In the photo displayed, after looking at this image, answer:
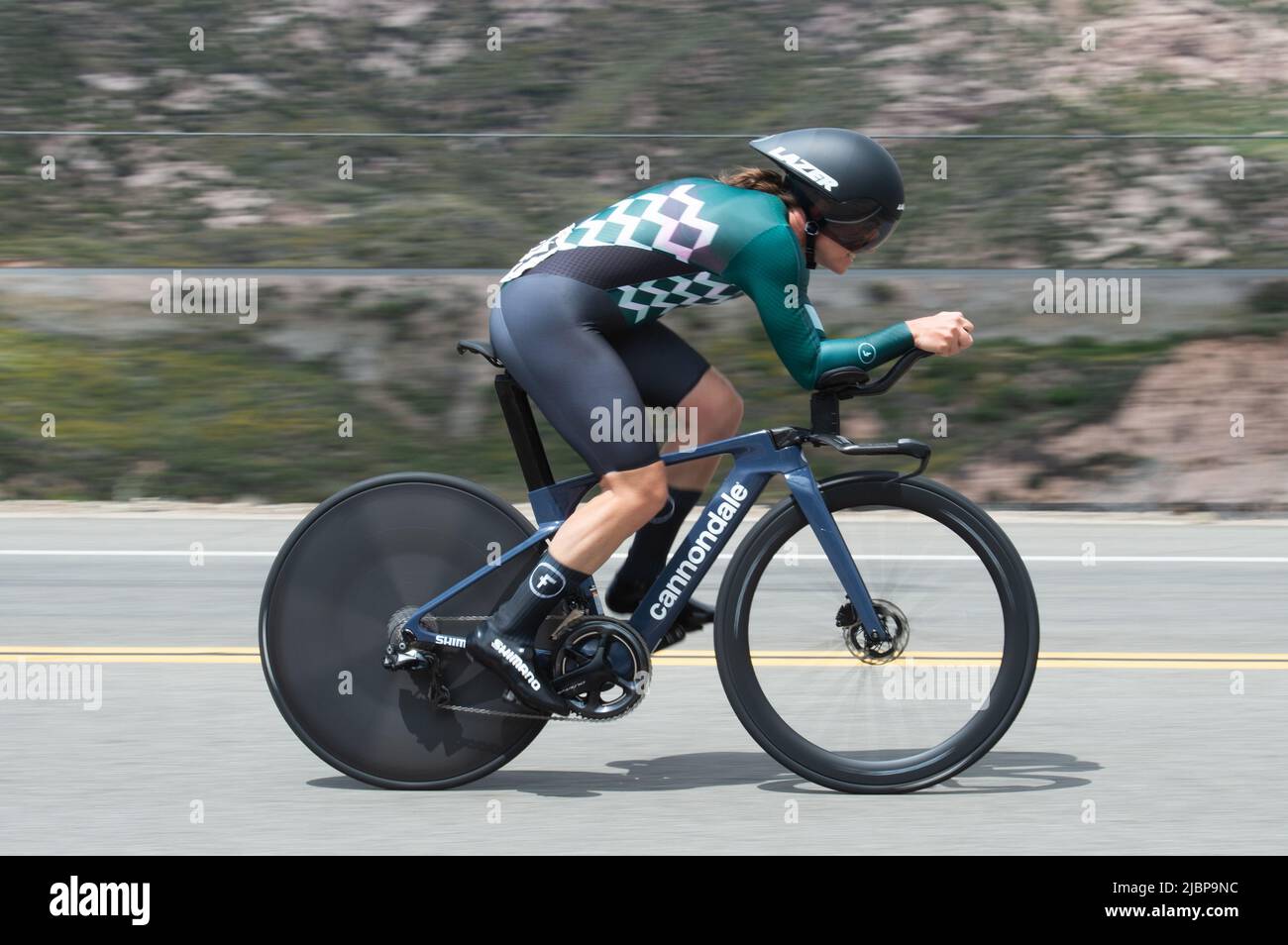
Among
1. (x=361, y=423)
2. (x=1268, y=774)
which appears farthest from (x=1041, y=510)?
(x=1268, y=774)

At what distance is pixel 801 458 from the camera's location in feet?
16.1

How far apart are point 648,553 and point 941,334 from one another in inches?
39.6

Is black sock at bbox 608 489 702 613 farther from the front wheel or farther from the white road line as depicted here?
the white road line

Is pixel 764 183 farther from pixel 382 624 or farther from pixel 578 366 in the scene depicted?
pixel 382 624

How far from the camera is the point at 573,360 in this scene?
4750 mm

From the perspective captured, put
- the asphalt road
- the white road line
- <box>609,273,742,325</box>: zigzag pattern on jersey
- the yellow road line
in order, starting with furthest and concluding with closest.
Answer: the white road line → the yellow road line → <box>609,273,742,325</box>: zigzag pattern on jersey → the asphalt road

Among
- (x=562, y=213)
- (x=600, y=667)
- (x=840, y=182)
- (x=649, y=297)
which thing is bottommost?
(x=600, y=667)

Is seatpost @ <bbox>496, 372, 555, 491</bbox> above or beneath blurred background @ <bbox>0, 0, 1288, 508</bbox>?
beneath

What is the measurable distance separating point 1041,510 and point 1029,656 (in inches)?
249

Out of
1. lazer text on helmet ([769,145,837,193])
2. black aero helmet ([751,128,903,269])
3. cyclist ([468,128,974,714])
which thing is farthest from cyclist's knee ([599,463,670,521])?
lazer text on helmet ([769,145,837,193])

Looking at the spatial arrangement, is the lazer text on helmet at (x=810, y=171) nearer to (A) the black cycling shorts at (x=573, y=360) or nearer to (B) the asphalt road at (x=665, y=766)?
A: (A) the black cycling shorts at (x=573, y=360)

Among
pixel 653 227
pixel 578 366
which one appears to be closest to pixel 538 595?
pixel 578 366

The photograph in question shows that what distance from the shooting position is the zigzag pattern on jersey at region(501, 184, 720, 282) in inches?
184

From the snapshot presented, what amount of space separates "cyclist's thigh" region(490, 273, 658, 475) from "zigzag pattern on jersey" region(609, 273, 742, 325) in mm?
40
